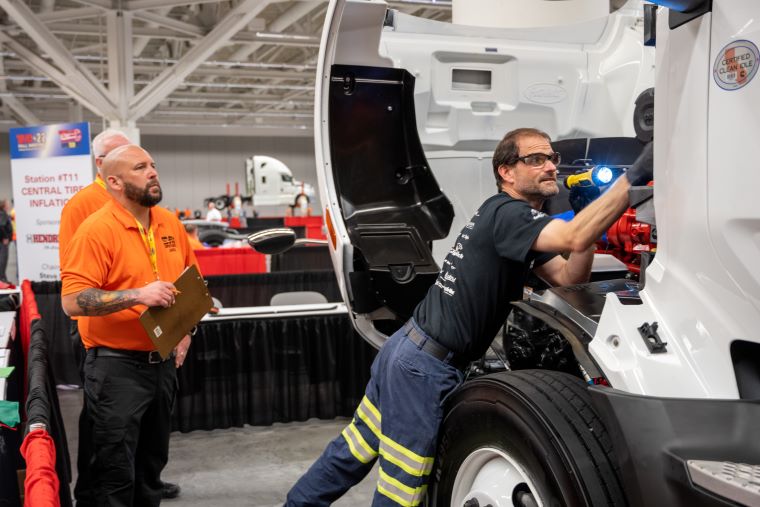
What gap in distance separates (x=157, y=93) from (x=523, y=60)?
12565 millimetres

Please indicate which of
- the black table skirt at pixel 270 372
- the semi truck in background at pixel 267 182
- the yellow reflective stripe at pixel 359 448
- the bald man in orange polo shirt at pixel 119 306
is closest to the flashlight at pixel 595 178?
the yellow reflective stripe at pixel 359 448

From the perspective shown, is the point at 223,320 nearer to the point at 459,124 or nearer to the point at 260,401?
the point at 260,401

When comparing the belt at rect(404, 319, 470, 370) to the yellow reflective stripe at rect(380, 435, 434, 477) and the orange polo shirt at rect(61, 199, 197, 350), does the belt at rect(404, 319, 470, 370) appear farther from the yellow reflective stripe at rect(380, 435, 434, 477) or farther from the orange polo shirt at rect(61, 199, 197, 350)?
the orange polo shirt at rect(61, 199, 197, 350)

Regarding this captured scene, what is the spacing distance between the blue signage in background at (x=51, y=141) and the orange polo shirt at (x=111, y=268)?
6.04 metres

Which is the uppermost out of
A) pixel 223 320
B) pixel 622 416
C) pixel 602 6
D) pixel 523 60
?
pixel 602 6

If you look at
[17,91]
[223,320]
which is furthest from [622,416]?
[17,91]

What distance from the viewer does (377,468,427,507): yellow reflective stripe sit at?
2.45 meters

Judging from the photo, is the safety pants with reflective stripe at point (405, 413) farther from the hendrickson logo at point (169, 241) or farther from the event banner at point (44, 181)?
the event banner at point (44, 181)

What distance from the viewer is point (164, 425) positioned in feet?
11.3

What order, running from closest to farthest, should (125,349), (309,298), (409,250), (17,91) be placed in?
(125,349) → (409,250) → (309,298) → (17,91)

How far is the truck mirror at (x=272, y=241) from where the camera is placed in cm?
351

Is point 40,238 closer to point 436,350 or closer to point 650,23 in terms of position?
point 436,350

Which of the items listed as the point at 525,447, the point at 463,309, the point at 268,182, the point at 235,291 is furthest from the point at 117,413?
the point at 268,182

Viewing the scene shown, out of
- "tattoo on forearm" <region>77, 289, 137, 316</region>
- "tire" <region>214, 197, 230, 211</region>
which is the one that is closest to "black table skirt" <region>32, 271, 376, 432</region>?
"tattoo on forearm" <region>77, 289, 137, 316</region>
